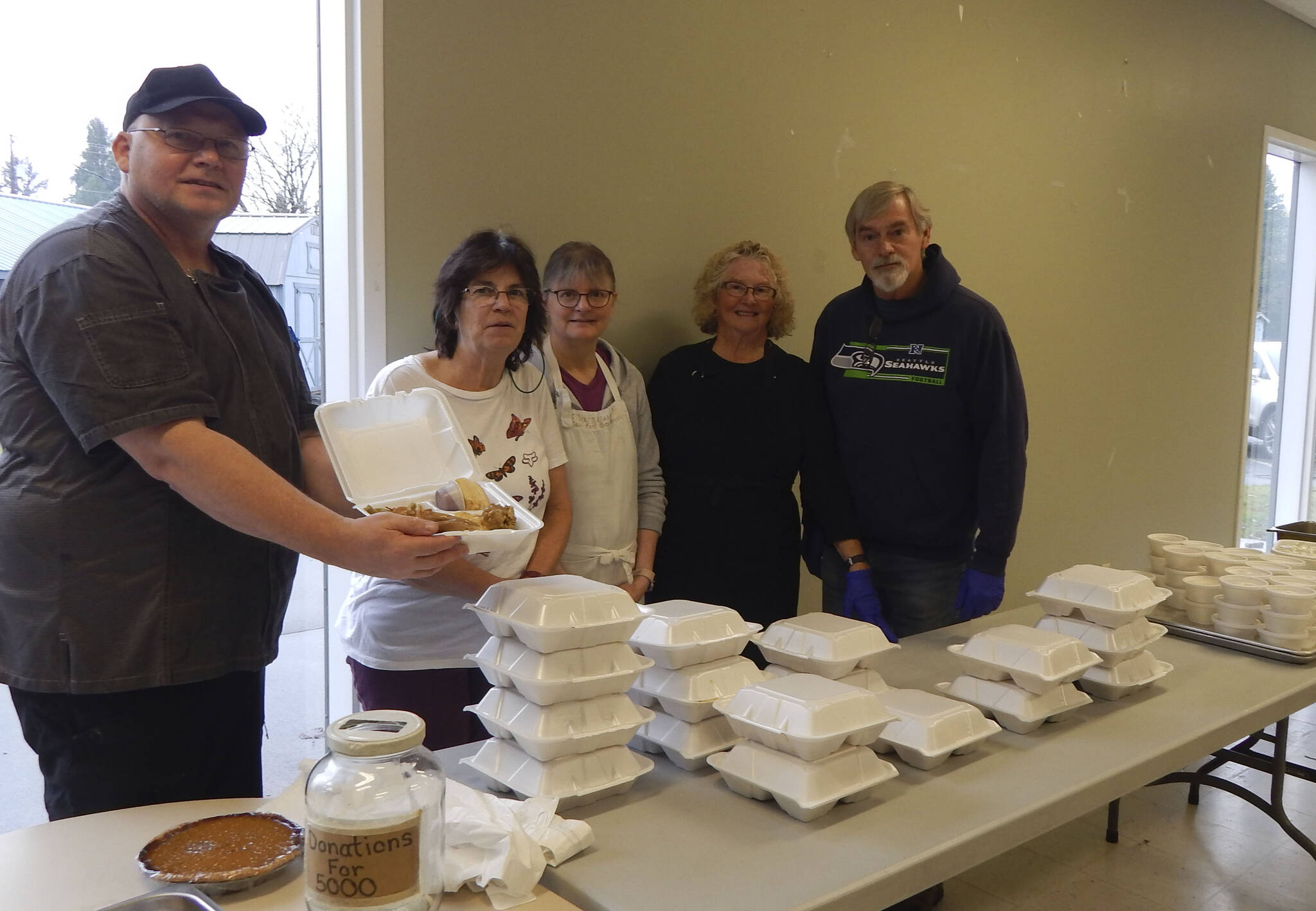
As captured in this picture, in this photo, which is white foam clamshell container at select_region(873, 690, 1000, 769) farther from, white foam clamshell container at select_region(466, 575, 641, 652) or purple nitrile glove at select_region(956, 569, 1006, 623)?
purple nitrile glove at select_region(956, 569, 1006, 623)

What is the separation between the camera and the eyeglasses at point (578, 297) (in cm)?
251

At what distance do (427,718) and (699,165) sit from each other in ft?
6.35

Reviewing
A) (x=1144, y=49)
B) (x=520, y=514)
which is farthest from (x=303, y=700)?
(x=1144, y=49)

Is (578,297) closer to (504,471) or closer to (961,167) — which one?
(504,471)

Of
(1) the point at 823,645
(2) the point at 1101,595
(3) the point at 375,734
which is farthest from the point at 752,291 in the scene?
(3) the point at 375,734

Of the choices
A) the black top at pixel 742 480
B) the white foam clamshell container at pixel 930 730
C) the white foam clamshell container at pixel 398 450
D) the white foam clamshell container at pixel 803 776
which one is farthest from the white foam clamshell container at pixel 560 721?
the black top at pixel 742 480

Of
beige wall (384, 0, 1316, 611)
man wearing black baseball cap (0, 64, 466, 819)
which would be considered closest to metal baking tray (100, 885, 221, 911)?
man wearing black baseball cap (0, 64, 466, 819)

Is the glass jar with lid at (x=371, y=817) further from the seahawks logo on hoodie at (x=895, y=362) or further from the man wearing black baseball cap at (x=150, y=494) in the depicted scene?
the seahawks logo on hoodie at (x=895, y=362)

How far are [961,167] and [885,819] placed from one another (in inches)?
132

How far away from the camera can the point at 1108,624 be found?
1816mm

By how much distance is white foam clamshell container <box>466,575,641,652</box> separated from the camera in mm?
1294

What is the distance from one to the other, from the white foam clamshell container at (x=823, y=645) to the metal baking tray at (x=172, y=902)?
839 mm

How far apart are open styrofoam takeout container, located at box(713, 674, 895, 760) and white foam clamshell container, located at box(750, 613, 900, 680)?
16 centimetres

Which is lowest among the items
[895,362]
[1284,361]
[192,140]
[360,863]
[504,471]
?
[360,863]
